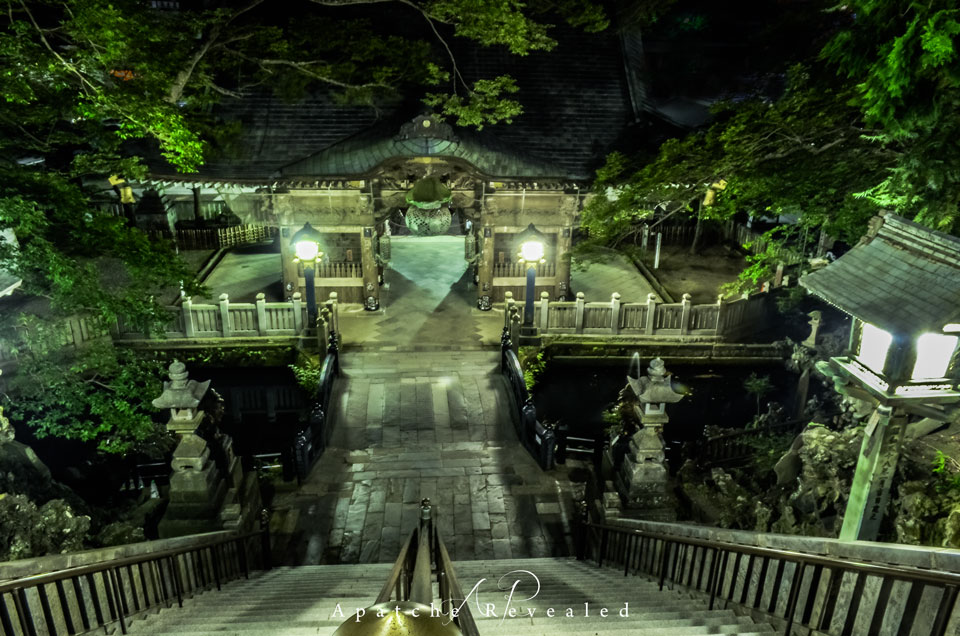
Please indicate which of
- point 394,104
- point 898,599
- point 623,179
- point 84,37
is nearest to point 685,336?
point 623,179

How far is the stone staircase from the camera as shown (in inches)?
235

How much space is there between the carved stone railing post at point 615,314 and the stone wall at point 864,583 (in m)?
12.3

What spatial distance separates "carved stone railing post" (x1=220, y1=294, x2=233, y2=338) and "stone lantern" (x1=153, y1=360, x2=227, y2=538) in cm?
808

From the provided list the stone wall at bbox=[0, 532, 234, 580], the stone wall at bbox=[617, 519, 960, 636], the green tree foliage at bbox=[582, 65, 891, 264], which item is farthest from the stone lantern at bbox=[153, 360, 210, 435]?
the green tree foliage at bbox=[582, 65, 891, 264]

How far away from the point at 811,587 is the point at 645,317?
13.6 meters

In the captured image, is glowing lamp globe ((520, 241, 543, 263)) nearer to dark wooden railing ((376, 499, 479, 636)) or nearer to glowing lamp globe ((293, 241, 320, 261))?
glowing lamp globe ((293, 241, 320, 261))

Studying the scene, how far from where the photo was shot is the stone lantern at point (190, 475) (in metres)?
9.61

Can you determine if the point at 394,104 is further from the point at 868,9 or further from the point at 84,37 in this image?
the point at 868,9

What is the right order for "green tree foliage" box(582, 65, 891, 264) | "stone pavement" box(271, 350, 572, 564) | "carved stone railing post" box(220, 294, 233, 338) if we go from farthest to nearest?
"carved stone railing post" box(220, 294, 233, 338)
"green tree foliage" box(582, 65, 891, 264)
"stone pavement" box(271, 350, 572, 564)

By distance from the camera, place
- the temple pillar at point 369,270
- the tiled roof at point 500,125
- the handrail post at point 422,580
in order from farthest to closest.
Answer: the temple pillar at point 369,270
the tiled roof at point 500,125
the handrail post at point 422,580

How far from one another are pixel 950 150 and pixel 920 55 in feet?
4.88

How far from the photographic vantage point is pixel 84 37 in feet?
34.0

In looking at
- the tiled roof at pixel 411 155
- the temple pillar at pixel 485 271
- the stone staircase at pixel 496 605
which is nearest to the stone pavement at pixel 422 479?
the stone staircase at pixel 496 605

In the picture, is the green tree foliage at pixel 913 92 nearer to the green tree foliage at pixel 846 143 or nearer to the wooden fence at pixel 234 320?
the green tree foliage at pixel 846 143
